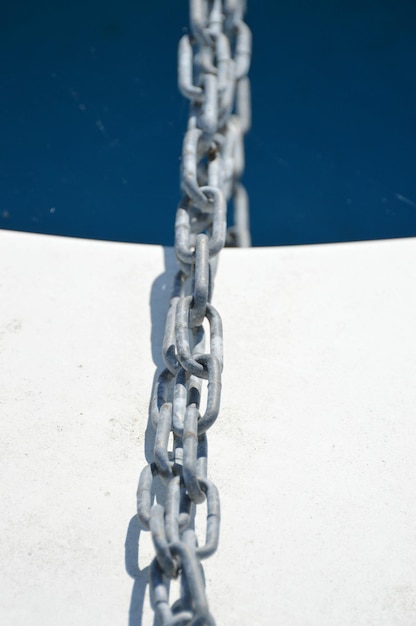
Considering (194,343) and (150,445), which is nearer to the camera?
(194,343)

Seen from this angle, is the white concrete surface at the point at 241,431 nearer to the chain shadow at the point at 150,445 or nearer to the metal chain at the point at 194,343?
the chain shadow at the point at 150,445

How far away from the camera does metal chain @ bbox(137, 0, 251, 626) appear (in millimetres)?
1010

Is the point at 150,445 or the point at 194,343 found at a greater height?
the point at 194,343

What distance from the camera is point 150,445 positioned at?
1437 mm

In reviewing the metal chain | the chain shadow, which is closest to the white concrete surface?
the chain shadow

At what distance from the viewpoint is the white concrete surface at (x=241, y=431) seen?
1241 mm

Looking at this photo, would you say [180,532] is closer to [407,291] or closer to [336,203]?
[407,291]

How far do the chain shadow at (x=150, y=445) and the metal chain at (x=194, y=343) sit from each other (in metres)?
0.05

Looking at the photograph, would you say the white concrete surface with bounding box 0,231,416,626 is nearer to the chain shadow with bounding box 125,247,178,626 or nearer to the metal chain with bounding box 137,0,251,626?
the chain shadow with bounding box 125,247,178,626

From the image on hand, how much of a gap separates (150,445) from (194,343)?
0.27 m

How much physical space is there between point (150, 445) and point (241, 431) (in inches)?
7.8

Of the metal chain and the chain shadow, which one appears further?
the chain shadow

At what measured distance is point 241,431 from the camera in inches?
58.7

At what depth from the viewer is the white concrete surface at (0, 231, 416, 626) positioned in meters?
1.24
